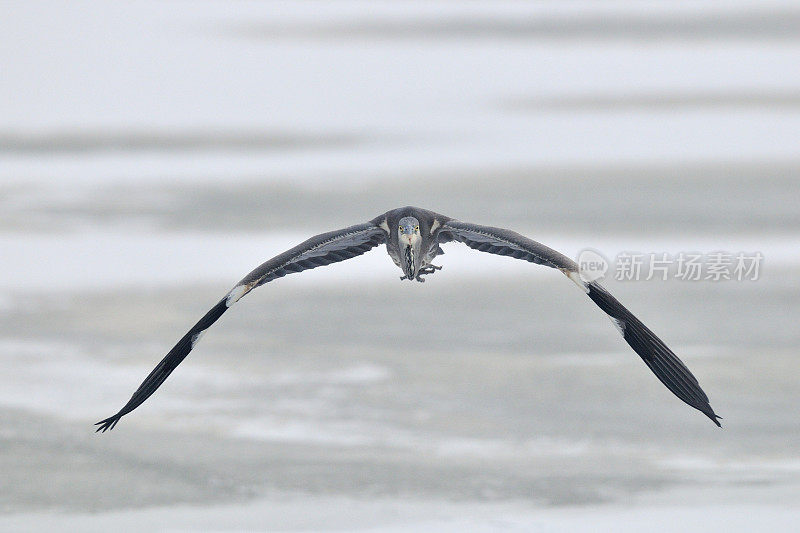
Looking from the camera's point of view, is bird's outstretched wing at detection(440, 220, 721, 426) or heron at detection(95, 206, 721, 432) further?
heron at detection(95, 206, 721, 432)

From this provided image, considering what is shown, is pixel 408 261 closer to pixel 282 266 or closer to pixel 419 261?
pixel 419 261

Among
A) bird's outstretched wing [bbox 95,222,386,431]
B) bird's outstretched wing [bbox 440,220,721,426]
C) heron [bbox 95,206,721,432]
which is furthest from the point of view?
bird's outstretched wing [bbox 95,222,386,431]

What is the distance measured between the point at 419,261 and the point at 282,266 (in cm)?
181

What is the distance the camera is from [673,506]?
2481cm

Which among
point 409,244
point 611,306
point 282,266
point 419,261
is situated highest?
point 409,244

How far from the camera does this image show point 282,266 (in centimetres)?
1927

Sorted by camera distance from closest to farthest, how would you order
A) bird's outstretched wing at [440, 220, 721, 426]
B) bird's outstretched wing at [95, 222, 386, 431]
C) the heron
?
bird's outstretched wing at [440, 220, 721, 426], the heron, bird's outstretched wing at [95, 222, 386, 431]

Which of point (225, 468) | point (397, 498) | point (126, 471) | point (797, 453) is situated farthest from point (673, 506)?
point (126, 471)

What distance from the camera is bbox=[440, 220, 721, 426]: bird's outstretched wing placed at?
1742cm
